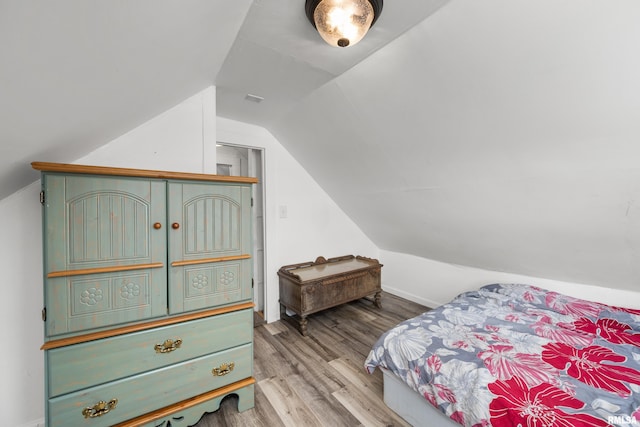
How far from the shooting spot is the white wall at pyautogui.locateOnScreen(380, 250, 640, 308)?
7.07ft

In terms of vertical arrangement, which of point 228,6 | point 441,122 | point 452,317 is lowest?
point 452,317

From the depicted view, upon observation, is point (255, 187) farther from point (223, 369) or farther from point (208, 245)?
point (223, 369)

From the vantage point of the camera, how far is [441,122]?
1.73m

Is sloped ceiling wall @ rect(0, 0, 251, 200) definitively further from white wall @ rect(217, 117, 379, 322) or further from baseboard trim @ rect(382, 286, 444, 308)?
baseboard trim @ rect(382, 286, 444, 308)

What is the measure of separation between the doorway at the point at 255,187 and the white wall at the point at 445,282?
197 centimetres

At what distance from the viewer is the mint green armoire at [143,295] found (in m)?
1.20

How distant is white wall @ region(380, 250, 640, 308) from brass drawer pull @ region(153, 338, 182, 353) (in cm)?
305

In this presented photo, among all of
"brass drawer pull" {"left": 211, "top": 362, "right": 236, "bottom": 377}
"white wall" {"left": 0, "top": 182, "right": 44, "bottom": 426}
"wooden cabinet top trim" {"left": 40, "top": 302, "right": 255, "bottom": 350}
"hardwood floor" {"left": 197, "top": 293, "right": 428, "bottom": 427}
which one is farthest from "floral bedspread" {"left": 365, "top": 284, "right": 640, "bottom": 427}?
"white wall" {"left": 0, "top": 182, "right": 44, "bottom": 426}

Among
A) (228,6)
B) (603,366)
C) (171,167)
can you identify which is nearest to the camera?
(228,6)

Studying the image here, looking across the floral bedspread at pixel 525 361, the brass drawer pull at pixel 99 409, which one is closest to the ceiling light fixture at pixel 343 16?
the floral bedspread at pixel 525 361

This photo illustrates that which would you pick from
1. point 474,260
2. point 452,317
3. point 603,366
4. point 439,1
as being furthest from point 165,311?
point 474,260

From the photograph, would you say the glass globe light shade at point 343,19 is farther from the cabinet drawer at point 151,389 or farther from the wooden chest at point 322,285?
the wooden chest at point 322,285

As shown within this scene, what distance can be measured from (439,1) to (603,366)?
2.11 m

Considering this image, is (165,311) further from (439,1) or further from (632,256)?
(632,256)
